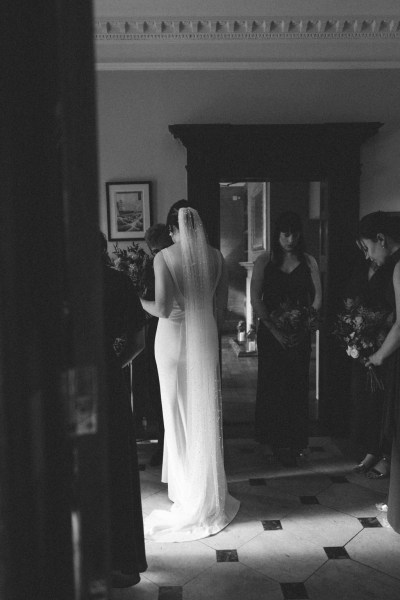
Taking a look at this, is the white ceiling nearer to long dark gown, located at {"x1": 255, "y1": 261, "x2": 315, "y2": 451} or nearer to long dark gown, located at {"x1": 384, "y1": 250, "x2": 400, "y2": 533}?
long dark gown, located at {"x1": 255, "y1": 261, "x2": 315, "y2": 451}

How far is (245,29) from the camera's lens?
4641 mm

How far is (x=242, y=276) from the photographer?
1128 centimetres

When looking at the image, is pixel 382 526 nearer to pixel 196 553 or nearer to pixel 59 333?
pixel 196 553

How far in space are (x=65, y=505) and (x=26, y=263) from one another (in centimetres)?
24

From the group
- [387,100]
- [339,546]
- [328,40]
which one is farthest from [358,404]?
[328,40]

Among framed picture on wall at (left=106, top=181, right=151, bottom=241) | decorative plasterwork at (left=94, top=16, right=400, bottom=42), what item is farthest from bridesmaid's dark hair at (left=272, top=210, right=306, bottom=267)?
decorative plasterwork at (left=94, top=16, right=400, bottom=42)

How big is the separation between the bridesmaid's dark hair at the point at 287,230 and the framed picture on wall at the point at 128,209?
1.39m

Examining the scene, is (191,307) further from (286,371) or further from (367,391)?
(367,391)

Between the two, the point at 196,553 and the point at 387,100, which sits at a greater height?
the point at 387,100

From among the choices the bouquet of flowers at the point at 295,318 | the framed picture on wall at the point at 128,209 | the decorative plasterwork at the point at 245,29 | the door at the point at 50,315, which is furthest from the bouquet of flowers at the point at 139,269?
the door at the point at 50,315

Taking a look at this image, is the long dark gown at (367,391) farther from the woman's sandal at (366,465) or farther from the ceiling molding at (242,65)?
the ceiling molding at (242,65)

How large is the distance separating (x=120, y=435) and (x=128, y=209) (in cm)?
298

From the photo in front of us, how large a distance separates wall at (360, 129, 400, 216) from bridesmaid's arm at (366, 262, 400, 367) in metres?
1.91

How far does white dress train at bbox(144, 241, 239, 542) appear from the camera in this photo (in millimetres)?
3016
